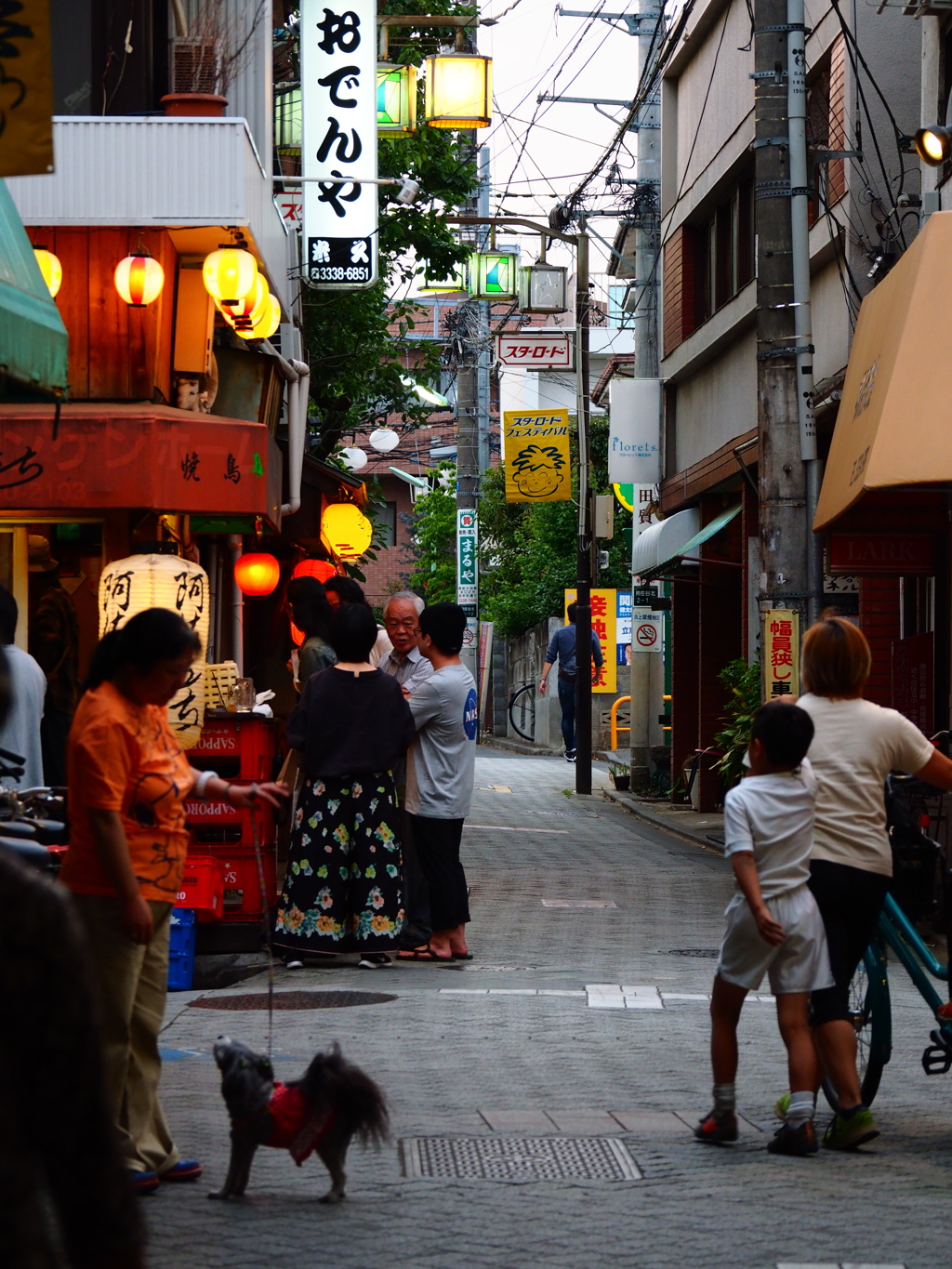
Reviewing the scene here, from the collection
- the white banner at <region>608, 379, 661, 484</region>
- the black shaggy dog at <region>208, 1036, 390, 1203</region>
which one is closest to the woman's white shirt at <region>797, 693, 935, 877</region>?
the black shaggy dog at <region>208, 1036, 390, 1203</region>

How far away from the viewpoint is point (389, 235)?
19.8 m

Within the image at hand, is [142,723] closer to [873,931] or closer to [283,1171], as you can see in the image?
[283,1171]

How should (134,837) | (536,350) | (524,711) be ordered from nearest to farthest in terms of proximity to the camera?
(134,837)
(536,350)
(524,711)

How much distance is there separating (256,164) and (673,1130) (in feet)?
27.9

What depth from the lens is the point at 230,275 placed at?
40.1 ft

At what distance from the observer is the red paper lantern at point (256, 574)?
1611 centimetres

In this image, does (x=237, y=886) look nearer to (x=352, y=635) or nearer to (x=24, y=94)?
(x=352, y=635)

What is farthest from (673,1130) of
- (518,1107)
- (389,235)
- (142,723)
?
(389,235)

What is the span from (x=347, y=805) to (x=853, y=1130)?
4372 millimetres

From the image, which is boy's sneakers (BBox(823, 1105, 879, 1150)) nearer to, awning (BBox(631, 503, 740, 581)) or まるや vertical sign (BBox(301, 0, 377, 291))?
まるや vertical sign (BBox(301, 0, 377, 291))

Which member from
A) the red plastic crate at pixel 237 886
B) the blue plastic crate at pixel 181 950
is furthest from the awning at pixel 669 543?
the blue plastic crate at pixel 181 950

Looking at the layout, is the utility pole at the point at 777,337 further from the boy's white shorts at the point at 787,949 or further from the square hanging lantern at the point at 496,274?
the square hanging lantern at the point at 496,274

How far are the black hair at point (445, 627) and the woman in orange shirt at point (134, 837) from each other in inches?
188

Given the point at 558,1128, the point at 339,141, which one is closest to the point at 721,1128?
the point at 558,1128
